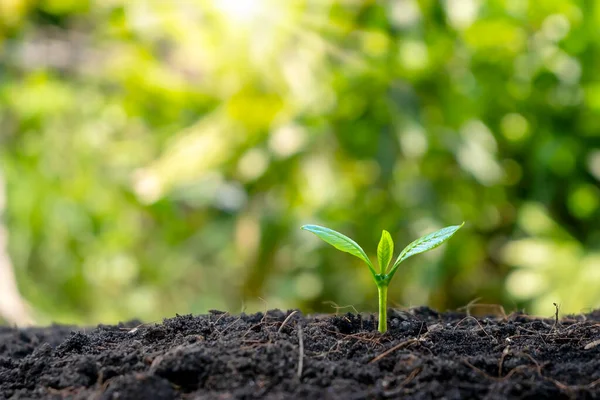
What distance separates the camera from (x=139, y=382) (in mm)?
636

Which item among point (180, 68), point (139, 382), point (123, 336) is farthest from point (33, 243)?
point (139, 382)

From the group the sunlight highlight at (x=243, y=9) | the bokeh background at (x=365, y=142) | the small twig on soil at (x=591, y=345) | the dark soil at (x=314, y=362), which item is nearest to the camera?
the dark soil at (x=314, y=362)

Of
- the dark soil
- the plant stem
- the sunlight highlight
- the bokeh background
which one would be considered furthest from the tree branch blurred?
the plant stem

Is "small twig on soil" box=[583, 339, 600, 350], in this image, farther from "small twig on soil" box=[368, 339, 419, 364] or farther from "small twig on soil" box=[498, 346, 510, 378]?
"small twig on soil" box=[368, 339, 419, 364]

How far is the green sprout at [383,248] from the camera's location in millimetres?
764

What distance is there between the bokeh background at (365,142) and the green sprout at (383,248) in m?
1.41

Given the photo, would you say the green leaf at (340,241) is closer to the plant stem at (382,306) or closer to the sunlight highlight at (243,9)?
the plant stem at (382,306)

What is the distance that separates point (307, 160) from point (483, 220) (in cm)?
81

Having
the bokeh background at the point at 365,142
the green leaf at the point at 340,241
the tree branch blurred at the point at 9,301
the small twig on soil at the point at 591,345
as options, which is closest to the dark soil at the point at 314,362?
the small twig on soil at the point at 591,345

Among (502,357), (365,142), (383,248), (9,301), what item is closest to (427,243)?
(383,248)

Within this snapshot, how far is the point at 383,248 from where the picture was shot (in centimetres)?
80

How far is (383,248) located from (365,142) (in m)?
1.83

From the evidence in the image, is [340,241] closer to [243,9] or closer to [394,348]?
[394,348]

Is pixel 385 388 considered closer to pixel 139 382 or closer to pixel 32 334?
pixel 139 382
